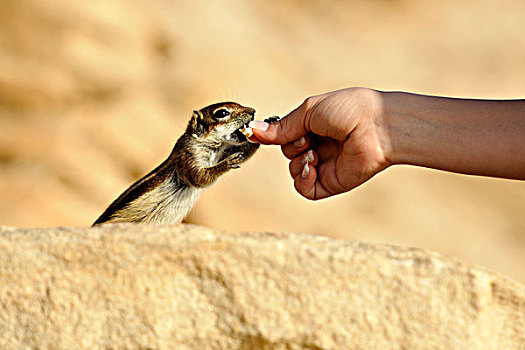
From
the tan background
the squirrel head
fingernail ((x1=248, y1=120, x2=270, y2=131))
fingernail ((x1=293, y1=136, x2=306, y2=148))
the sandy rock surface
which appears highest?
the tan background

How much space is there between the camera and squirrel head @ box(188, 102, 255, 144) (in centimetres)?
286

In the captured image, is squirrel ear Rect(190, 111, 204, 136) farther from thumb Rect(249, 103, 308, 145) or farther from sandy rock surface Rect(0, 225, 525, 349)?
sandy rock surface Rect(0, 225, 525, 349)

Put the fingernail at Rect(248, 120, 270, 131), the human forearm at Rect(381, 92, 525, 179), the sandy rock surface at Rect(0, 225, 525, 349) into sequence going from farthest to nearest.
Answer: the fingernail at Rect(248, 120, 270, 131) < the human forearm at Rect(381, 92, 525, 179) < the sandy rock surface at Rect(0, 225, 525, 349)

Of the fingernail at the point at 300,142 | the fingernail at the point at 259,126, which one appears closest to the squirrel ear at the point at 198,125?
the fingernail at the point at 259,126

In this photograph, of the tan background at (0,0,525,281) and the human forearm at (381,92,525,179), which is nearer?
the human forearm at (381,92,525,179)

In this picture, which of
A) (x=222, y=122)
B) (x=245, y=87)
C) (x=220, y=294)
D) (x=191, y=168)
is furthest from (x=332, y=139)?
(x=245, y=87)

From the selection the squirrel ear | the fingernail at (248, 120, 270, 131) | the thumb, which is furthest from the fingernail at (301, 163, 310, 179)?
the squirrel ear

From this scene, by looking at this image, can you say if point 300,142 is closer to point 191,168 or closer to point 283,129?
point 283,129

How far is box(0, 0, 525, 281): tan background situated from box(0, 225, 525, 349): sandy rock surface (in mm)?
4134

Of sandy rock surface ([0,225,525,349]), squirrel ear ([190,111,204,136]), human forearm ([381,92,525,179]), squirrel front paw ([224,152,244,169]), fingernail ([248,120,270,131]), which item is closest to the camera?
sandy rock surface ([0,225,525,349])

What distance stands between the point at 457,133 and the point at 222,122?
127cm

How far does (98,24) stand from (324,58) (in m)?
2.26

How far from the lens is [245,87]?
5.80 metres

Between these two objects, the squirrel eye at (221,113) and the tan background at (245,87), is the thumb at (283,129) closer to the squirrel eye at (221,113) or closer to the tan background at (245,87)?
the squirrel eye at (221,113)
